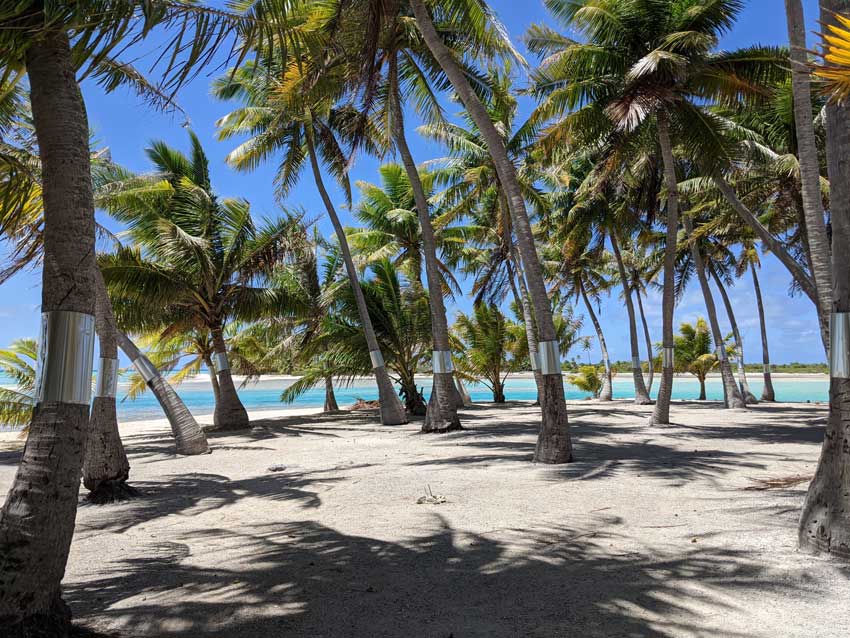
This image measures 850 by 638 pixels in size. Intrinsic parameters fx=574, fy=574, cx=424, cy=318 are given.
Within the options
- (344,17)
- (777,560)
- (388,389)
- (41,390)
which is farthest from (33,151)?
(388,389)

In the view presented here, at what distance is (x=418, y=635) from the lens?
301 cm

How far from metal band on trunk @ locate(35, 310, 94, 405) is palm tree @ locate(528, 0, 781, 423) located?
10898 mm

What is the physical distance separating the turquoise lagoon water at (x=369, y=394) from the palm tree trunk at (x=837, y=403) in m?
31.1

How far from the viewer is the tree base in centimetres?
685

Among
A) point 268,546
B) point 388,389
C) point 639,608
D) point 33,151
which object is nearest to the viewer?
point 639,608

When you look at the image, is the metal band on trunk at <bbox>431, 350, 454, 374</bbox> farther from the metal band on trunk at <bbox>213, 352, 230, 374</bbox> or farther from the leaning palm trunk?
the metal band on trunk at <bbox>213, 352, 230, 374</bbox>

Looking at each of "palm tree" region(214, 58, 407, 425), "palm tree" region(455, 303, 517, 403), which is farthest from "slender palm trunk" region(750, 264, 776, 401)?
"palm tree" region(214, 58, 407, 425)

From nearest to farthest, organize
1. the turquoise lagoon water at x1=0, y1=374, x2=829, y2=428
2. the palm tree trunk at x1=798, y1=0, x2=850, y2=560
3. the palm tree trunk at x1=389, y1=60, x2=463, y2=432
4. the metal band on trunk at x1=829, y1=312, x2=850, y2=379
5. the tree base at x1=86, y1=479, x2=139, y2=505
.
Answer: the palm tree trunk at x1=798, y1=0, x2=850, y2=560
the metal band on trunk at x1=829, y1=312, x2=850, y2=379
the tree base at x1=86, y1=479, x2=139, y2=505
the palm tree trunk at x1=389, y1=60, x2=463, y2=432
the turquoise lagoon water at x1=0, y1=374, x2=829, y2=428

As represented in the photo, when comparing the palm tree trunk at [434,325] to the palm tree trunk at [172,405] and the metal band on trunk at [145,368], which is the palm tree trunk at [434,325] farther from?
the metal band on trunk at [145,368]

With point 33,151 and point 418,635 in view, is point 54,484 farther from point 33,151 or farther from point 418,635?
point 33,151

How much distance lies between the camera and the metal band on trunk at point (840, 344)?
4094 mm

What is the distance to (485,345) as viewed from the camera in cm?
2498

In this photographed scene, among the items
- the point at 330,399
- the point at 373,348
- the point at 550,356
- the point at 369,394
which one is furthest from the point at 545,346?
the point at 369,394

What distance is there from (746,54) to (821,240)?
24.3ft
